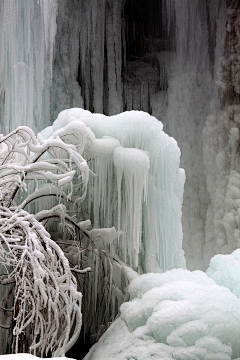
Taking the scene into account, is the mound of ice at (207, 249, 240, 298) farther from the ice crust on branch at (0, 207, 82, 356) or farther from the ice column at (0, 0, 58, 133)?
the ice column at (0, 0, 58, 133)

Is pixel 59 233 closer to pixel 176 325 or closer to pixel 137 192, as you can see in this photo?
pixel 137 192

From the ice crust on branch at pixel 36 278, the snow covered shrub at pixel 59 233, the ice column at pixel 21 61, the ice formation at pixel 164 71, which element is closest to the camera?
the ice crust on branch at pixel 36 278

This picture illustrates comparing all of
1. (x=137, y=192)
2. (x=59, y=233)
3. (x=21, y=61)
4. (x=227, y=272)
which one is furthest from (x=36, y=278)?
(x=21, y=61)

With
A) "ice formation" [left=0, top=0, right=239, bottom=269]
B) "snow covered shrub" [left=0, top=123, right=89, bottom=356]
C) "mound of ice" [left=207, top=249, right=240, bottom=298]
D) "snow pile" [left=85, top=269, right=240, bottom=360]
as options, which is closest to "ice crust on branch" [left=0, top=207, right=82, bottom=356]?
"snow covered shrub" [left=0, top=123, right=89, bottom=356]

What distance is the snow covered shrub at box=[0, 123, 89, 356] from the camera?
3152 mm

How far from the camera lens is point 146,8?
8086 mm

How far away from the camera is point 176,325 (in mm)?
3291

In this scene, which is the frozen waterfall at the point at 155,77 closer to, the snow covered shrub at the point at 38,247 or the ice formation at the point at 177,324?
the snow covered shrub at the point at 38,247

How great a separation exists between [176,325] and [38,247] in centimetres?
103

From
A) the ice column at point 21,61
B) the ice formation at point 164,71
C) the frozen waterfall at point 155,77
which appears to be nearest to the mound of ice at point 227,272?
the frozen waterfall at point 155,77

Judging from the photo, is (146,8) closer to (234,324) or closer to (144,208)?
(144,208)

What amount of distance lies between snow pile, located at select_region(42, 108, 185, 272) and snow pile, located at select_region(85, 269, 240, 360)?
1.45 feet

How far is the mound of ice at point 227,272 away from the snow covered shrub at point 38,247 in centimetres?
113

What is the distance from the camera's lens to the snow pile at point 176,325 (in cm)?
319
